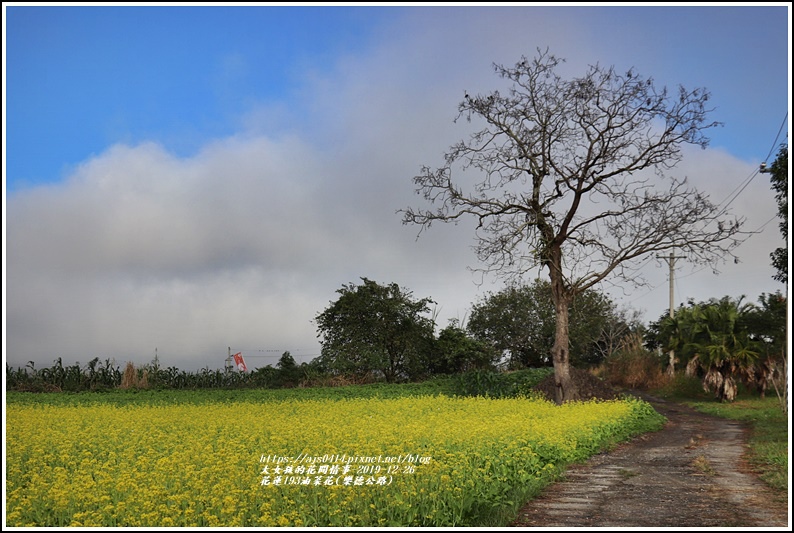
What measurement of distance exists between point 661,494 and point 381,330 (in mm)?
19401

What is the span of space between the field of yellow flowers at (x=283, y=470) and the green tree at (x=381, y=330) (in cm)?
1413

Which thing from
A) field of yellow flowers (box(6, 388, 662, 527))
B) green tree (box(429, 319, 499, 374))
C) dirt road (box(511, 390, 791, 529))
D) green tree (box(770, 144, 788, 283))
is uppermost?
green tree (box(770, 144, 788, 283))

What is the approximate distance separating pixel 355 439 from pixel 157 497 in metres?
3.25

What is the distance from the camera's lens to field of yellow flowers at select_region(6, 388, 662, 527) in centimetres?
623

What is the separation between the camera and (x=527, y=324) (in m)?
40.2

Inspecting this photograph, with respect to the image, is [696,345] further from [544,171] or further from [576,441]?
[576,441]

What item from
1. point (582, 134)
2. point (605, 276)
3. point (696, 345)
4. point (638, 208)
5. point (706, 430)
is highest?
point (582, 134)

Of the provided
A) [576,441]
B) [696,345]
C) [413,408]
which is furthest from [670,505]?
[696,345]

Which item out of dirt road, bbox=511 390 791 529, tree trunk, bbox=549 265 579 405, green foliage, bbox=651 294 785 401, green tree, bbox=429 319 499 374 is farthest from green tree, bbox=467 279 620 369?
dirt road, bbox=511 390 791 529

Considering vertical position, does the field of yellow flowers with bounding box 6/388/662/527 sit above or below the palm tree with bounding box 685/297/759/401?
below

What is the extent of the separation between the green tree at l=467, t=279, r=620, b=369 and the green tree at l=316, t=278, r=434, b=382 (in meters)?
12.6

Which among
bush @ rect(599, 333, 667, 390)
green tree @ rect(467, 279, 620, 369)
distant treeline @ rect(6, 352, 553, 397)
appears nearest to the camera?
distant treeline @ rect(6, 352, 553, 397)

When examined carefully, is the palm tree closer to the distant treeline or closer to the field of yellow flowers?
the distant treeline

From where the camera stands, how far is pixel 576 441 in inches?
428
